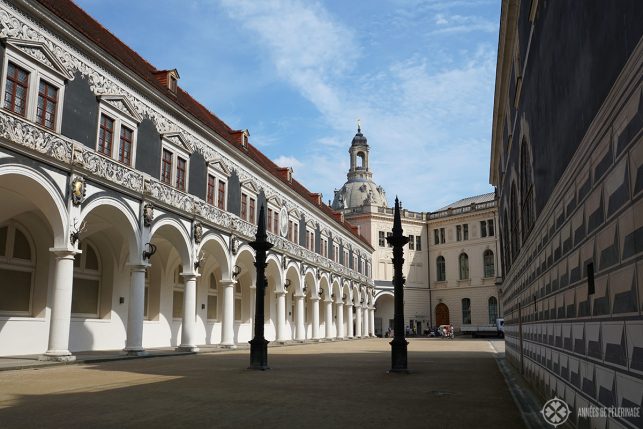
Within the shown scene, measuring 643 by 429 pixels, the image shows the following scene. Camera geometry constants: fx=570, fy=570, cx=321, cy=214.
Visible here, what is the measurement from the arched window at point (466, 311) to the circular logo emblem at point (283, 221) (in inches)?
1275

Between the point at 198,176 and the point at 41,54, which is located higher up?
the point at 41,54

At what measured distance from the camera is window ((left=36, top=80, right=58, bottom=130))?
1647cm

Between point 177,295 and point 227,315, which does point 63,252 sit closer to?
point 227,315

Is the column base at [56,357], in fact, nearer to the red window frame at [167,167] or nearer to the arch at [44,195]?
the arch at [44,195]

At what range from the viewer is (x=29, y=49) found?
1606 cm

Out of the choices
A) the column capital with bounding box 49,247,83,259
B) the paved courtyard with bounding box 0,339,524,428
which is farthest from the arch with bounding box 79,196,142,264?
the paved courtyard with bounding box 0,339,524,428

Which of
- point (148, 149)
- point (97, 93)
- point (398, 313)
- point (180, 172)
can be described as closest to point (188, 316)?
point (180, 172)

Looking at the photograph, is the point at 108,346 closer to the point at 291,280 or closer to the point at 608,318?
the point at 291,280

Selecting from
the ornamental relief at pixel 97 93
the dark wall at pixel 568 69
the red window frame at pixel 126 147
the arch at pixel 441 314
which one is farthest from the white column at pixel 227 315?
the arch at pixel 441 314

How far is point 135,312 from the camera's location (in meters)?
20.4

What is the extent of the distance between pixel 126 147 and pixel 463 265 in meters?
48.2

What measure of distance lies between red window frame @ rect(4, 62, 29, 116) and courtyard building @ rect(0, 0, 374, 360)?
4cm

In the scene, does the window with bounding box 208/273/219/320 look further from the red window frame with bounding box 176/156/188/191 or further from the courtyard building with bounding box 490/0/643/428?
the courtyard building with bounding box 490/0/643/428

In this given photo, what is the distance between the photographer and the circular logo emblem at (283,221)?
1371 inches
